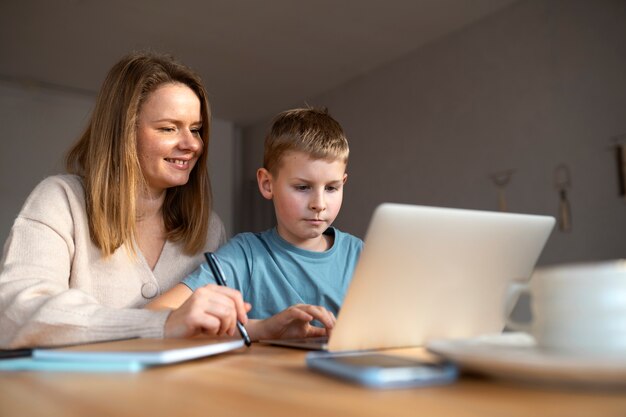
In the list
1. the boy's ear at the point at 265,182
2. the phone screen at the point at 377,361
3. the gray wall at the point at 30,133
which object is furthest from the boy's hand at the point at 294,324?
the gray wall at the point at 30,133

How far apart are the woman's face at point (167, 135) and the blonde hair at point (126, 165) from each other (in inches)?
0.9

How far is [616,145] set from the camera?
3.25 metres

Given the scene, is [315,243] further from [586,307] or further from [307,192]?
[586,307]

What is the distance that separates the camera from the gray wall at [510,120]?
11.0 ft

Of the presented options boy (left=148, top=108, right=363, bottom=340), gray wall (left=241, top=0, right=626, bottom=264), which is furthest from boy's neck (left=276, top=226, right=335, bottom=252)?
gray wall (left=241, top=0, right=626, bottom=264)

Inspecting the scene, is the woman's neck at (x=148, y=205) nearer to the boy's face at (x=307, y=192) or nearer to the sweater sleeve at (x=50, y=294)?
the sweater sleeve at (x=50, y=294)

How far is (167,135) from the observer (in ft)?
4.72

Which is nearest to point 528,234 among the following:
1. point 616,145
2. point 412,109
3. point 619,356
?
point 619,356

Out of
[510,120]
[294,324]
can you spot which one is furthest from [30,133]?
[294,324]

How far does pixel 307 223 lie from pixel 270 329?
1.26ft

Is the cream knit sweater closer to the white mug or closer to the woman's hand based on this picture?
the woman's hand

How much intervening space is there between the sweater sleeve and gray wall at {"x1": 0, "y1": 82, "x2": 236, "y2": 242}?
4.16 meters

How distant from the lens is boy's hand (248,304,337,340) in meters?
0.96

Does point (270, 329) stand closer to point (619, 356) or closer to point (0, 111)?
point (619, 356)
